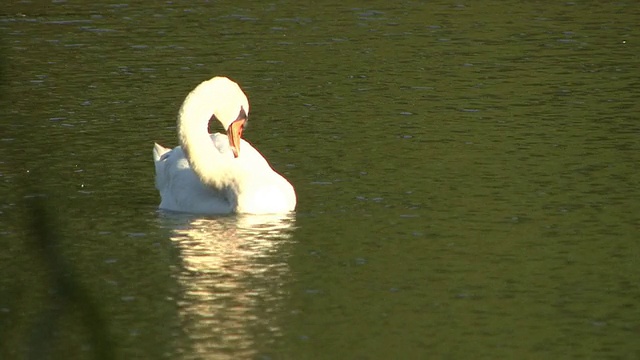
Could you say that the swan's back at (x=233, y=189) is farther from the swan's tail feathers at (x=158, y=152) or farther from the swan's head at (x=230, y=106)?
the swan's tail feathers at (x=158, y=152)

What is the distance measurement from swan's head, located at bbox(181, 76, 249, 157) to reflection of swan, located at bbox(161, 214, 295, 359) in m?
0.86

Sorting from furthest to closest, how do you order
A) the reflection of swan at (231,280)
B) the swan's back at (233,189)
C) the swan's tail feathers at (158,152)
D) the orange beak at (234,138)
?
1. the swan's tail feathers at (158,152)
2. the orange beak at (234,138)
3. the swan's back at (233,189)
4. the reflection of swan at (231,280)

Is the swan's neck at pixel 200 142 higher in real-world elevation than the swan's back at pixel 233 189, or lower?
higher

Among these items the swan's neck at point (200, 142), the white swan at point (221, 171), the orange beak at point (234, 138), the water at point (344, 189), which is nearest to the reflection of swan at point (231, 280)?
the water at point (344, 189)

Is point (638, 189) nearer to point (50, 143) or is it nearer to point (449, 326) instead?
point (449, 326)

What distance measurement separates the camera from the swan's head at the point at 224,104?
1131cm

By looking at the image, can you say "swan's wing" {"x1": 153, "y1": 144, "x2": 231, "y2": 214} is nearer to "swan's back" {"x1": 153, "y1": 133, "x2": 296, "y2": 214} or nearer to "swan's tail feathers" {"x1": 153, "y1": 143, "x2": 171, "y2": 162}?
"swan's back" {"x1": 153, "y1": 133, "x2": 296, "y2": 214}

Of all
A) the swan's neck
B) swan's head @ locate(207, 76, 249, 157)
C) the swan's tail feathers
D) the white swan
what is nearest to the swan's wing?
the white swan

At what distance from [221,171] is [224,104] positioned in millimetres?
633

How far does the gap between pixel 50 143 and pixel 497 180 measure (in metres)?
4.54

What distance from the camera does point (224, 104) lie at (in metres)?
11.4

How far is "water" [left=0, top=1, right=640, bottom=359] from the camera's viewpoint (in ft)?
25.1

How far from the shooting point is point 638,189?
11.3 m

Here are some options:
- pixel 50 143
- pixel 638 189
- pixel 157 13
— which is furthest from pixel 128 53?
pixel 638 189
